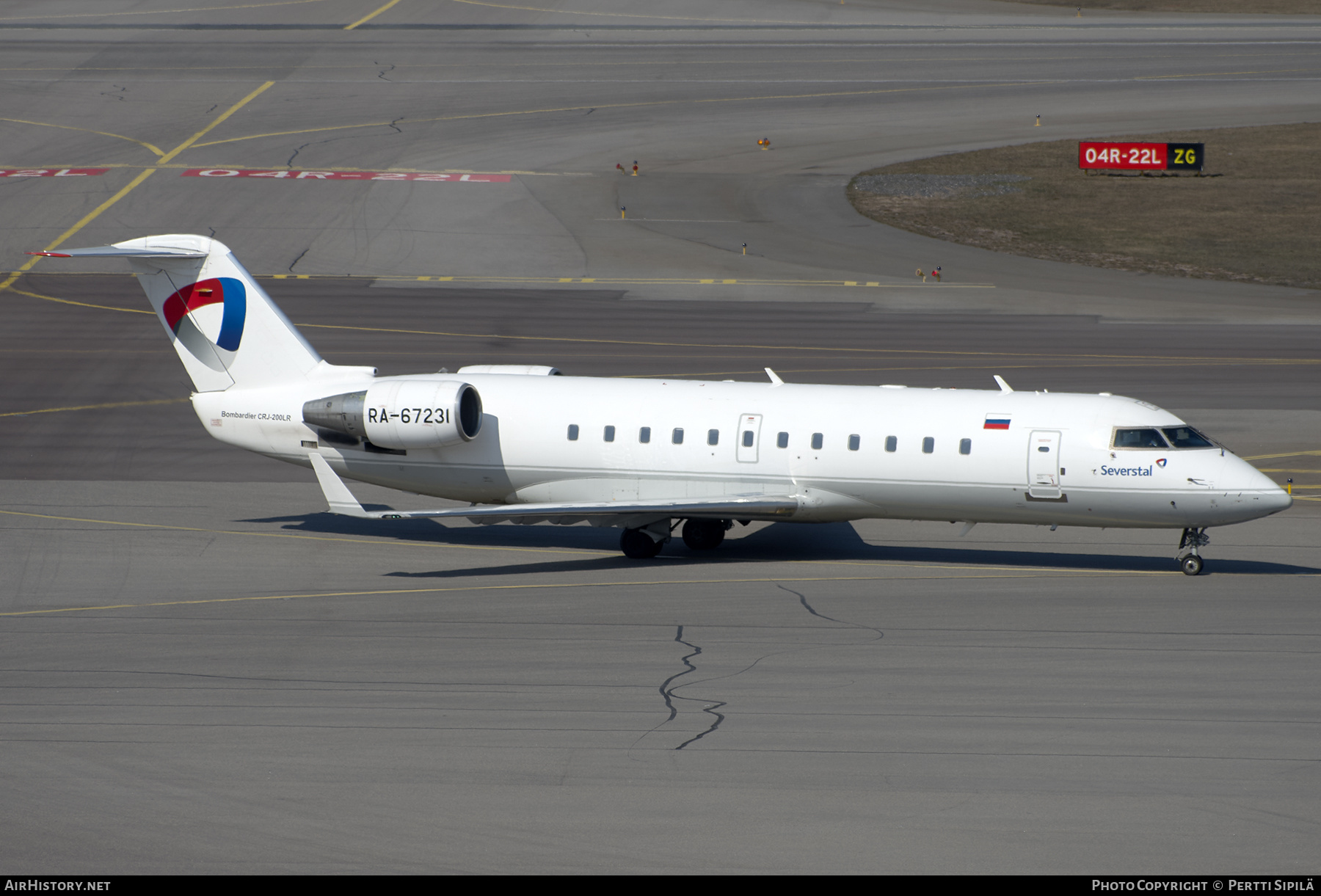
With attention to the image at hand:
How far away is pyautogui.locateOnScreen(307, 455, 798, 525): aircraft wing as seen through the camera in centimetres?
2731

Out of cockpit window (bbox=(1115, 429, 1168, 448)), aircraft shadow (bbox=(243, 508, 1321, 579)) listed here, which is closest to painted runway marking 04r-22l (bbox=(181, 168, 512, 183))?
aircraft shadow (bbox=(243, 508, 1321, 579))

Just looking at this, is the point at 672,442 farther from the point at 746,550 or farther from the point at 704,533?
the point at 746,550

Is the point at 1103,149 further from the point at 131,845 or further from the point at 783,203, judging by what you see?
the point at 131,845

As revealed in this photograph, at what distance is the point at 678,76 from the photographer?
83125mm

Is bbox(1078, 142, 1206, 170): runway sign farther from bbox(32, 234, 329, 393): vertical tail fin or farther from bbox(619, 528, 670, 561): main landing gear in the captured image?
bbox(32, 234, 329, 393): vertical tail fin

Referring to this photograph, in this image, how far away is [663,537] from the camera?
94.9 ft

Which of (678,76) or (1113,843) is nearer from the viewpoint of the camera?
(1113,843)

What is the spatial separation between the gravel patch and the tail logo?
39302mm

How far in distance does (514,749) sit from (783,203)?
47469mm

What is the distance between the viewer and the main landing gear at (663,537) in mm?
28906

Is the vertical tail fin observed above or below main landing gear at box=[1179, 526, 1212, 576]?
above

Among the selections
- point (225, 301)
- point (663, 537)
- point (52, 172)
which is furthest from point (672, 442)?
point (52, 172)

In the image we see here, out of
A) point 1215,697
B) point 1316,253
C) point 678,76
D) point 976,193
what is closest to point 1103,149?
point 976,193

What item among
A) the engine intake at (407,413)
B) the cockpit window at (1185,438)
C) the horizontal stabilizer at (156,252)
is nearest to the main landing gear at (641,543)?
the engine intake at (407,413)
